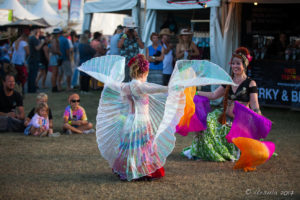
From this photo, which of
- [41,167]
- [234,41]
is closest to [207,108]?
[41,167]

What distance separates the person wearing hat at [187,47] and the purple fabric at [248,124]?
5338mm

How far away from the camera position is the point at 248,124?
536 cm

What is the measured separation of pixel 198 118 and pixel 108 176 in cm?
145

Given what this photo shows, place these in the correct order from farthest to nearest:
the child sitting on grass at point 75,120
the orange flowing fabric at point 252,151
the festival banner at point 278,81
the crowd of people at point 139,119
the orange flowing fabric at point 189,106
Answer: the festival banner at point 278,81 → the child sitting on grass at point 75,120 → the orange flowing fabric at point 189,106 → the orange flowing fabric at point 252,151 → the crowd of people at point 139,119

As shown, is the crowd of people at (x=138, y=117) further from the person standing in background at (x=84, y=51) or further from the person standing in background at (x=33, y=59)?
the person standing in background at (x=33, y=59)

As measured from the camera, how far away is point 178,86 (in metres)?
4.57

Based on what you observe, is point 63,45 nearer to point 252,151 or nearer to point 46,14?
point 252,151

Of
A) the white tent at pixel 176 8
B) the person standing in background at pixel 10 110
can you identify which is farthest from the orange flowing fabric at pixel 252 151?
the white tent at pixel 176 8

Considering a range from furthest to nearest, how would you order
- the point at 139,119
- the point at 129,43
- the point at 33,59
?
the point at 33,59, the point at 129,43, the point at 139,119

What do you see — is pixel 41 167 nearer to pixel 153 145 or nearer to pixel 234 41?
pixel 153 145

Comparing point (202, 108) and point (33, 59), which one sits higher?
point (33, 59)

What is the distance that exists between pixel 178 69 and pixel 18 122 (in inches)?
166

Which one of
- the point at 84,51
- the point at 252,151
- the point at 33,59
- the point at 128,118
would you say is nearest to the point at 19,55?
the point at 33,59

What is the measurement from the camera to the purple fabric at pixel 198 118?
5621 millimetres
